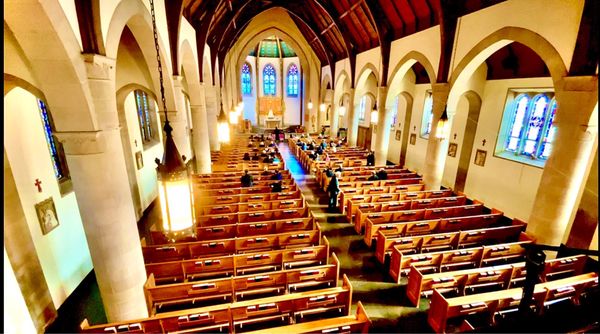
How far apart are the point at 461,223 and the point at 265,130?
2257 centimetres

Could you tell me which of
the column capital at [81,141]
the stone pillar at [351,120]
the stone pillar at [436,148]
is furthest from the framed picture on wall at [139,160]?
the stone pillar at [351,120]

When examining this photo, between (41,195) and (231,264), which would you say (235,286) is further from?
(41,195)

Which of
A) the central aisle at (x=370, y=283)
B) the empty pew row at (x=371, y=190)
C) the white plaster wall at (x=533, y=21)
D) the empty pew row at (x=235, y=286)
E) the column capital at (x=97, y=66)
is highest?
the white plaster wall at (x=533, y=21)

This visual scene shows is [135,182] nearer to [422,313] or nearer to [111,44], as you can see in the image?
[111,44]

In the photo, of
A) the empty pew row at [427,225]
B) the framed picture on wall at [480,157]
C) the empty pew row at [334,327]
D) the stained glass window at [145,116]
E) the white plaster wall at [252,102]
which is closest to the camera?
the empty pew row at [334,327]

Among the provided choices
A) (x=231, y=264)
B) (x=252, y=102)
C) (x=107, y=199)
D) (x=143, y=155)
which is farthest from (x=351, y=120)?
(x=252, y=102)

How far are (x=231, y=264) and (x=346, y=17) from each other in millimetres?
12879

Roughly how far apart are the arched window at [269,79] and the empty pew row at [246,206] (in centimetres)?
2337

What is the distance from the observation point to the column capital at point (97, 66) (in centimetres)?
355

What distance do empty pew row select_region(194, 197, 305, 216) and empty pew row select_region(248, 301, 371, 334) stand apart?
4385 mm

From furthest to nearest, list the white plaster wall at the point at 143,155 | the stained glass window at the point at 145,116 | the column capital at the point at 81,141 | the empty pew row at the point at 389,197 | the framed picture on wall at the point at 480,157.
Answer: the stained glass window at the point at 145,116
the framed picture on wall at the point at 480,157
the white plaster wall at the point at 143,155
the empty pew row at the point at 389,197
the column capital at the point at 81,141

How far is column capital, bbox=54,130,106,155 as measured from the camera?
12.1 feet

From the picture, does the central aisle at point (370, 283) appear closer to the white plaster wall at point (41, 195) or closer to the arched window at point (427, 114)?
the white plaster wall at point (41, 195)

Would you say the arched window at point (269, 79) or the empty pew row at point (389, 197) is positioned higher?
the arched window at point (269, 79)
